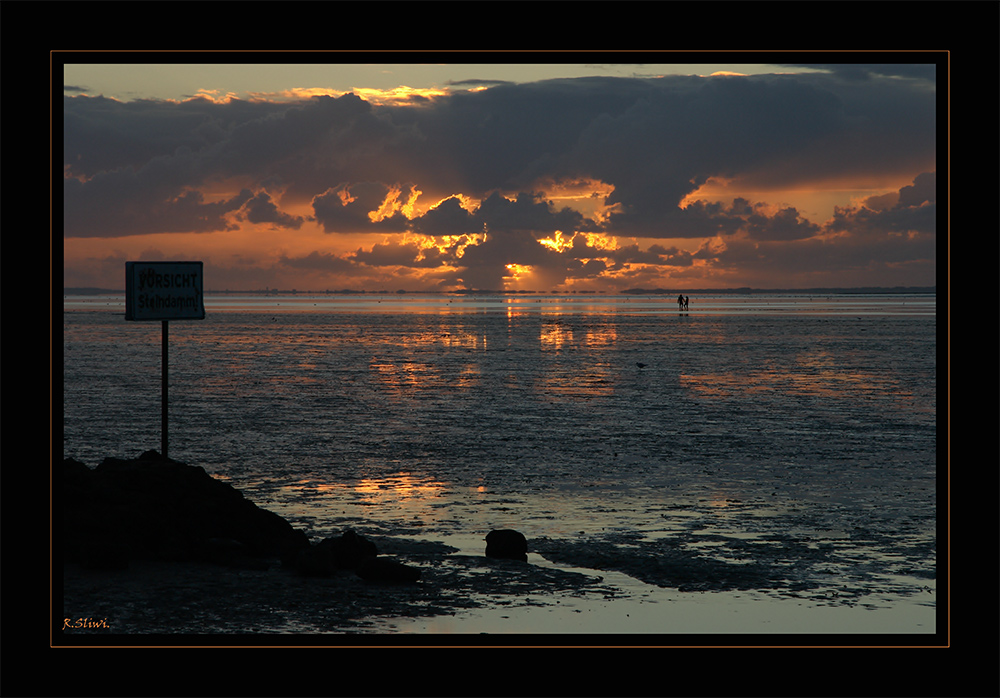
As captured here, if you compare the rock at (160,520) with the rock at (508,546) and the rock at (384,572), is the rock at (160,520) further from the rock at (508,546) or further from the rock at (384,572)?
the rock at (508,546)

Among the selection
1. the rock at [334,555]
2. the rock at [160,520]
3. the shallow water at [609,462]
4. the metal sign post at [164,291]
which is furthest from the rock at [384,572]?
the metal sign post at [164,291]

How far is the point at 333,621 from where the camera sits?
7.80m

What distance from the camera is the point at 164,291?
40.8 ft

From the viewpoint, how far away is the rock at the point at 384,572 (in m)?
8.84

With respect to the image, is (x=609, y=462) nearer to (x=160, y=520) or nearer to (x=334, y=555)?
(x=334, y=555)

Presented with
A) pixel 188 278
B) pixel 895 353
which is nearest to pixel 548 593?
pixel 188 278

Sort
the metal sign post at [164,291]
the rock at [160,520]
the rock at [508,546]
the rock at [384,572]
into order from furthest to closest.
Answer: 1. the metal sign post at [164,291]
2. the rock at [508,546]
3. the rock at [160,520]
4. the rock at [384,572]

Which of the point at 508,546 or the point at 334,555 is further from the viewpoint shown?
the point at 508,546

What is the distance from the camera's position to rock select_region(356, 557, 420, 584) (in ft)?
29.0

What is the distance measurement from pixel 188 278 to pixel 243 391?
1366 cm

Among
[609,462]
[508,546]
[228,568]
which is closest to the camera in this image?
[228,568]

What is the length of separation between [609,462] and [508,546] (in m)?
5.89

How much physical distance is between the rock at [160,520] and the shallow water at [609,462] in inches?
53.4

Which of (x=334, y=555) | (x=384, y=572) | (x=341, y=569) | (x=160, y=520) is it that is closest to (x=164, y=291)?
(x=160, y=520)
